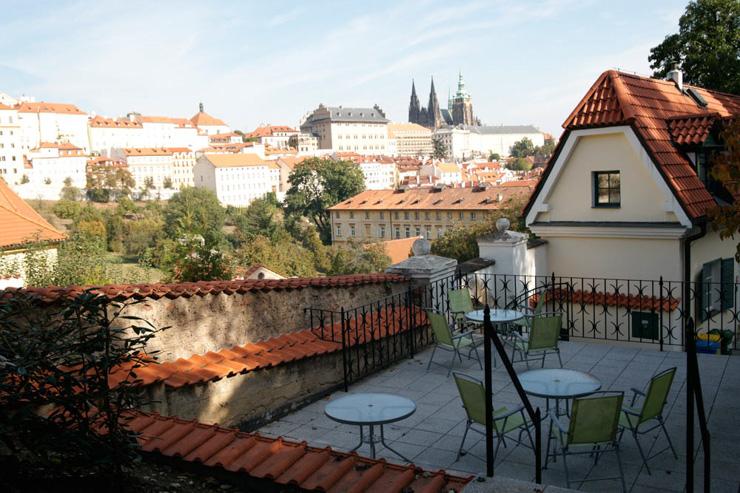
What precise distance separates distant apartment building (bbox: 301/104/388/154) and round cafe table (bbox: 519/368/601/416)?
582 feet

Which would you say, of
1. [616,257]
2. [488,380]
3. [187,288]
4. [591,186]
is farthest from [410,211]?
[488,380]

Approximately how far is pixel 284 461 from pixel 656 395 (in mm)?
2914

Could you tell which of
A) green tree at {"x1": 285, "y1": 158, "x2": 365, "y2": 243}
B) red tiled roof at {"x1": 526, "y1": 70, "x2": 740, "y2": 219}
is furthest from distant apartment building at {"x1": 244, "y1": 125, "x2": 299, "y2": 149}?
red tiled roof at {"x1": 526, "y1": 70, "x2": 740, "y2": 219}

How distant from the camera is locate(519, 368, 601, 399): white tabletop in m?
5.45

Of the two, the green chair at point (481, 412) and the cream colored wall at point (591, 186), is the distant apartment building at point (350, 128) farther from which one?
the green chair at point (481, 412)

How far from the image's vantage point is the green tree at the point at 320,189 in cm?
9625

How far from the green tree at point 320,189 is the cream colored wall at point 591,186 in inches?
3239

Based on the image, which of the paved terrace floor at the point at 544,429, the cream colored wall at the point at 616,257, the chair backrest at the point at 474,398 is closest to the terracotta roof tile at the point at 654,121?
the cream colored wall at the point at 616,257

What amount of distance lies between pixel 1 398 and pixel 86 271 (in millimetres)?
11565

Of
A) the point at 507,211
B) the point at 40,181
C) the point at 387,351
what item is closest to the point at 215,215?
the point at 40,181

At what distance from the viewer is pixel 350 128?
187 metres

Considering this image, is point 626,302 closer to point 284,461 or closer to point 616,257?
point 616,257

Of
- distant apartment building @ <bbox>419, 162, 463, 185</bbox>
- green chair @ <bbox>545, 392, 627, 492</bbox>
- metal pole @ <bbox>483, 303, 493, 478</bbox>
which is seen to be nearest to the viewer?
metal pole @ <bbox>483, 303, 493, 478</bbox>

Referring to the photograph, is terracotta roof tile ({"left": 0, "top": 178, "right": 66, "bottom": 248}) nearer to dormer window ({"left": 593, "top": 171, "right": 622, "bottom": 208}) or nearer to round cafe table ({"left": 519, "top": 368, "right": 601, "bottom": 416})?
dormer window ({"left": 593, "top": 171, "right": 622, "bottom": 208})
